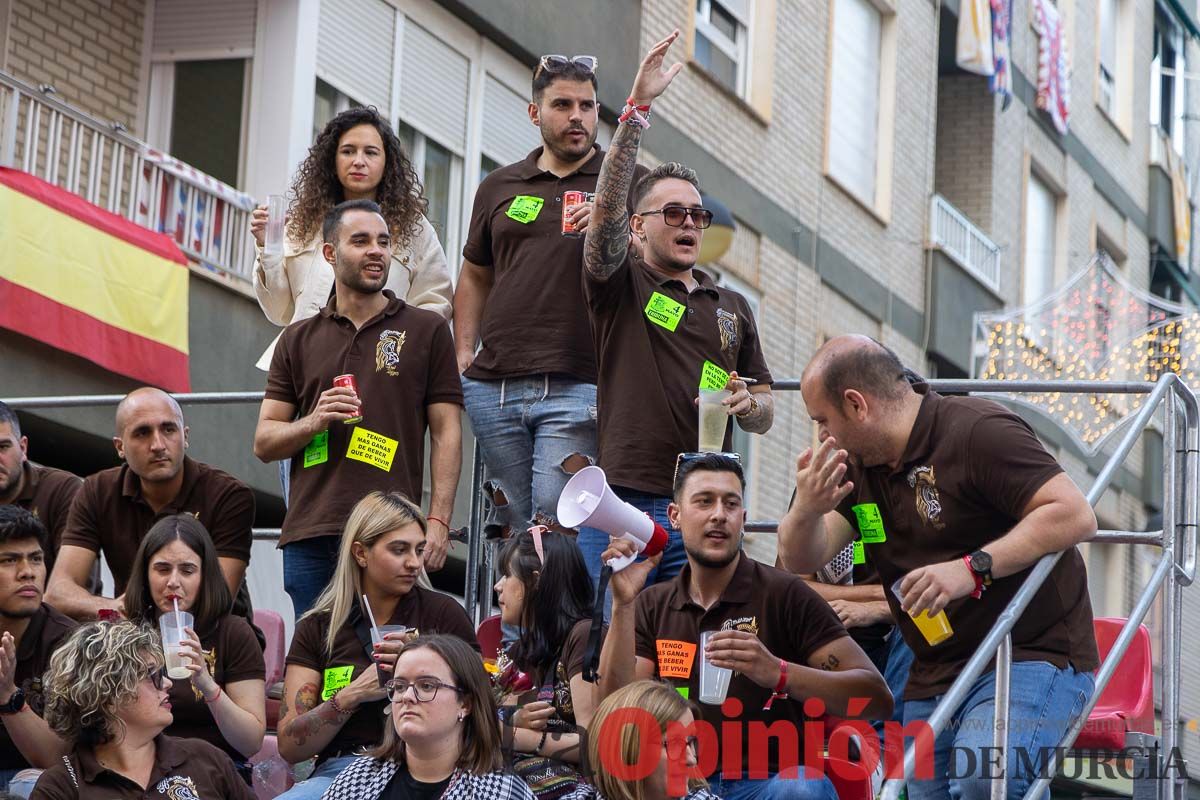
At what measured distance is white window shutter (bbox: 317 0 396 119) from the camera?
43.8ft

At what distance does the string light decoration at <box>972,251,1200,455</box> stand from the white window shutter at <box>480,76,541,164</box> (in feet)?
14.8

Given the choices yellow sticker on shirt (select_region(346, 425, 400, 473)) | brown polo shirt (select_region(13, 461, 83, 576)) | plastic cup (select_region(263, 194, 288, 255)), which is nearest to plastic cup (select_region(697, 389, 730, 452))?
yellow sticker on shirt (select_region(346, 425, 400, 473))

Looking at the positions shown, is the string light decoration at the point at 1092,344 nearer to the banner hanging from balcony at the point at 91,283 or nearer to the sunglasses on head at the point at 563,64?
the banner hanging from balcony at the point at 91,283

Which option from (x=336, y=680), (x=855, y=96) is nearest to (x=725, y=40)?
(x=855, y=96)

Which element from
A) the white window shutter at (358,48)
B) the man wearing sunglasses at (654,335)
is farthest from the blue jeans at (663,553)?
the white window shutter at (358,48)

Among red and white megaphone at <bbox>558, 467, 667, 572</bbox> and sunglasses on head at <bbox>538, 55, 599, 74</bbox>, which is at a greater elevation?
sunglasses on head at <bbox>538, 55, 599, 74</bbox>

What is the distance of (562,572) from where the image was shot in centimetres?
664

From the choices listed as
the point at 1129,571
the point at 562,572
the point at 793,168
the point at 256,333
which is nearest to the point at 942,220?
the point at 793,168

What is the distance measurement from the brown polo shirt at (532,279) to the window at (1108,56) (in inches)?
840

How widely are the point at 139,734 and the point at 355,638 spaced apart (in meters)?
0.87

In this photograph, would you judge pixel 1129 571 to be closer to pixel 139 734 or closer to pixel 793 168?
pixel 793 168

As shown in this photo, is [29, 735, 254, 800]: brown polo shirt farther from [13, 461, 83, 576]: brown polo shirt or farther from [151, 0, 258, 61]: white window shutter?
[151, 0, 258, 61]: white window shutter

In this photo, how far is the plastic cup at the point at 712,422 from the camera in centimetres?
675

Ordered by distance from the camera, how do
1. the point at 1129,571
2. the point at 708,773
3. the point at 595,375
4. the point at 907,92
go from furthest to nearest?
1. the point at 1129,571
2. the point at 907,92
3. the point at 595,375
4. the point at 708,773
